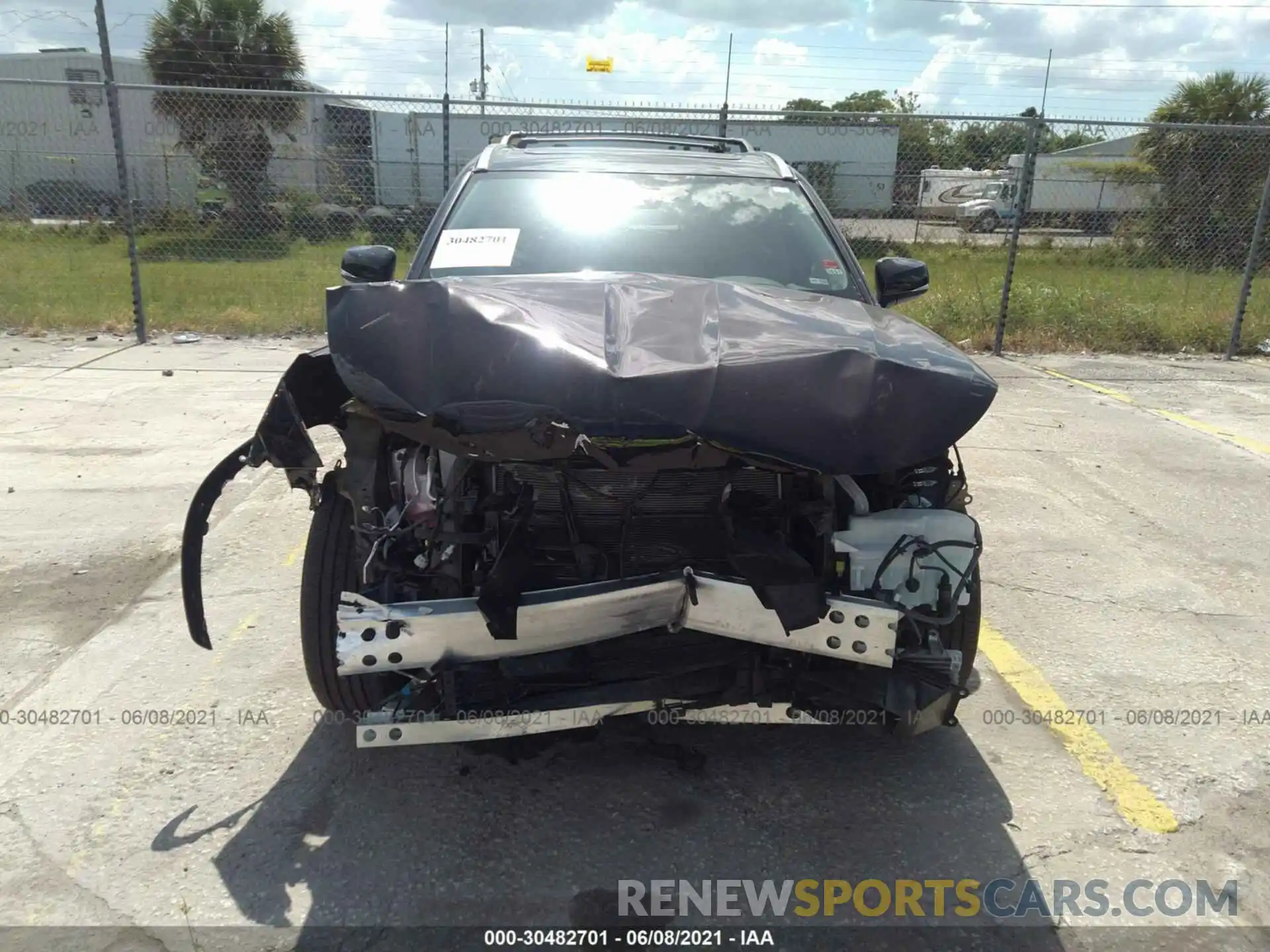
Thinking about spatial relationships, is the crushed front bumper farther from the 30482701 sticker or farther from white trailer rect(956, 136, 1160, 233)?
white trailer rect(956, 136, 1160, 233)

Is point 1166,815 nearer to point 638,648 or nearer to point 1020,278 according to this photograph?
point 638,648

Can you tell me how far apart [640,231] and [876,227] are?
27.5 ft

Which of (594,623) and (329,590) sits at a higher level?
(594,623)

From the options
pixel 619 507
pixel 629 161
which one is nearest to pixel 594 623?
pixel 619 507

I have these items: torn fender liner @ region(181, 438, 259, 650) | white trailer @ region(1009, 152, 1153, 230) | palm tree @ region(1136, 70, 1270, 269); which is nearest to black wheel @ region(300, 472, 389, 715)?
torn fender liner @ region(181, 438, 259, 650)

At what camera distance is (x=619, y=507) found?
2.71 metres

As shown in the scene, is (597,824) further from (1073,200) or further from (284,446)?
(1073,200)

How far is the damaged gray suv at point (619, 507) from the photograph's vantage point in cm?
230

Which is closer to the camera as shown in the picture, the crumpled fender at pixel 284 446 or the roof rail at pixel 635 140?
the crumpled fender at pixel 284 446

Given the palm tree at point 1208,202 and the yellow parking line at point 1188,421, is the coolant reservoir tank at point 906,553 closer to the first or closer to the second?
the yellow parking line at point 1188,421

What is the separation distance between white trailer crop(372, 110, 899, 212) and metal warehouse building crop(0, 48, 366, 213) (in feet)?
2.50

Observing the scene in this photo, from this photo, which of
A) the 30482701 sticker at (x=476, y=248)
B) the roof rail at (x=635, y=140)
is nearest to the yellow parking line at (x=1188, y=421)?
the roof rail at (x=635, y=140)

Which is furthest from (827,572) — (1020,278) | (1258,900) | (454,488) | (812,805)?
(1020,278)

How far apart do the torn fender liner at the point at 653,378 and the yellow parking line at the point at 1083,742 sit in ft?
4.70
